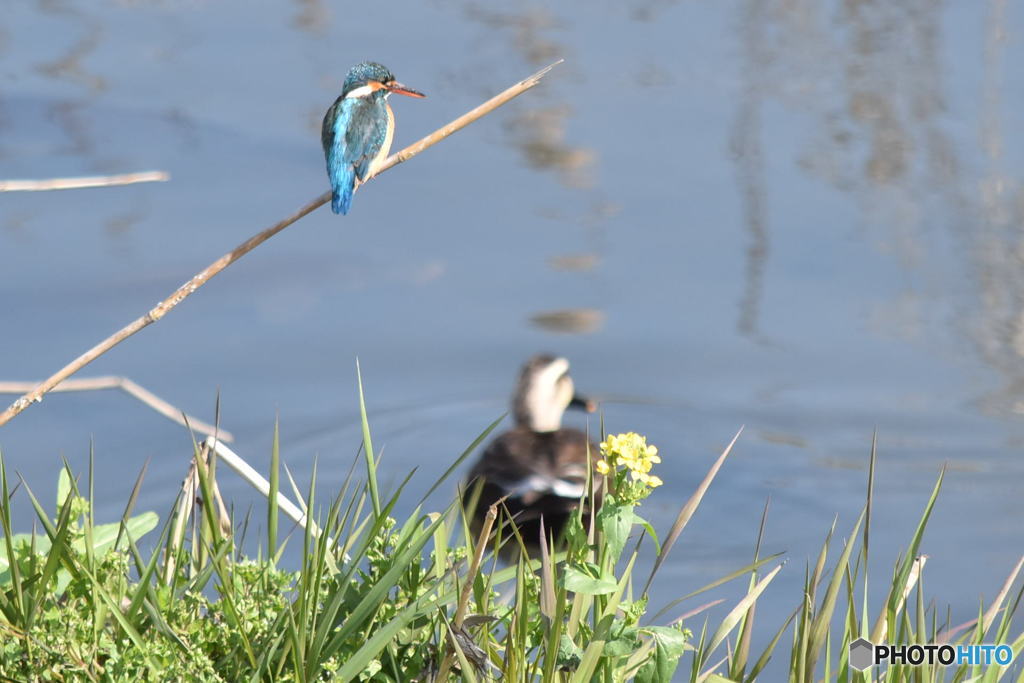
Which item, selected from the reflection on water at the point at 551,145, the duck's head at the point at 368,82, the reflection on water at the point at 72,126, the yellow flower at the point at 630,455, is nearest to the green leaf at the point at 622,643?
the yellow flower at the point at 630,455

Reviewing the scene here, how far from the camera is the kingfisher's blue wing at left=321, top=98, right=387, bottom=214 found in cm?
357

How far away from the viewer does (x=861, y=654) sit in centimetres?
230

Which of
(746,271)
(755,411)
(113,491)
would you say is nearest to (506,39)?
(746,271)

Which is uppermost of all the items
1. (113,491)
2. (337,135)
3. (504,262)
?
(337,135)

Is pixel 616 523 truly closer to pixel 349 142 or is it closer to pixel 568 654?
pixel 568 654

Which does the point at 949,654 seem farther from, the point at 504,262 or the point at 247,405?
the point at 504,262

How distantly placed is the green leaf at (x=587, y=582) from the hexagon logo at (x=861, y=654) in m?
0.46

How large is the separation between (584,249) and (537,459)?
177 cm

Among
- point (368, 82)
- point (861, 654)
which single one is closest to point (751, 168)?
point (368, 82)

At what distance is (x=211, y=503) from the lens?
8.61 feet

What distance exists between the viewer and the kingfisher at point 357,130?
11.7 ft

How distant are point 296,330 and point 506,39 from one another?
2.86m

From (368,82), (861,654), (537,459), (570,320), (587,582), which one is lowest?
(537,459)

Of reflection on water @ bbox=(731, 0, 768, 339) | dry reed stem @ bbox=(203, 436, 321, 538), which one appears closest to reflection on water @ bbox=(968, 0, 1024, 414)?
reflection on water @ bbox=(731, 0, 768, 339)
